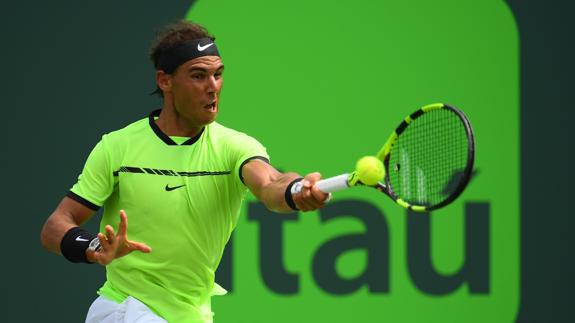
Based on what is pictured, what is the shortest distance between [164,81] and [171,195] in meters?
0.51

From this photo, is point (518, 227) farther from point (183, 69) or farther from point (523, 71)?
point (183, 69)

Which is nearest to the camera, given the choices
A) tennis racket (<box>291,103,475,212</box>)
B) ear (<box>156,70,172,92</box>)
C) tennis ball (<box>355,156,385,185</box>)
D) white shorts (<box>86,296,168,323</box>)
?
tennis ball (<box>355,156,385,185</box>)

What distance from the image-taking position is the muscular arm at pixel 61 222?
14.2 ft

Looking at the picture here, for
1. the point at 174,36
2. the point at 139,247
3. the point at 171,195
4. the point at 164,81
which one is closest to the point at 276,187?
the point at 139,247

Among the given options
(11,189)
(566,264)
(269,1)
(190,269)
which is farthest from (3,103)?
(566,264)

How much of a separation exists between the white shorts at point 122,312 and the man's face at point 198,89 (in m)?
0.78

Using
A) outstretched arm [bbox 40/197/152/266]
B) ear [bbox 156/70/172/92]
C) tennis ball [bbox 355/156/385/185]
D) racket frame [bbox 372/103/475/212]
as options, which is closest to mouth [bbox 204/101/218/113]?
ear [bbox 156/70/172/92]

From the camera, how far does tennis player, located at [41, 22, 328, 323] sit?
14.4 feet

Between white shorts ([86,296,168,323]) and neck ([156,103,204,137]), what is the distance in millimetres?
707

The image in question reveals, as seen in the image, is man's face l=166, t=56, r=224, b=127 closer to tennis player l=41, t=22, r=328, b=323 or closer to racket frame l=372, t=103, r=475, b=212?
tennis player l=41, t=22, r=328, b=323

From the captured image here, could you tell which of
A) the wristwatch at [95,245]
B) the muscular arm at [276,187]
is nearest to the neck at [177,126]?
the muscular arm at [276,187]

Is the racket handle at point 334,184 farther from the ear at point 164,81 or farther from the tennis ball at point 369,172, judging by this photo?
the ear at point 164,81

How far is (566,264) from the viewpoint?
683 cm

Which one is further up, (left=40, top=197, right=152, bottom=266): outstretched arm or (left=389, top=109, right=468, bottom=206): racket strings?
(left=389, top=109, right=468, bottom=206): racket strings
